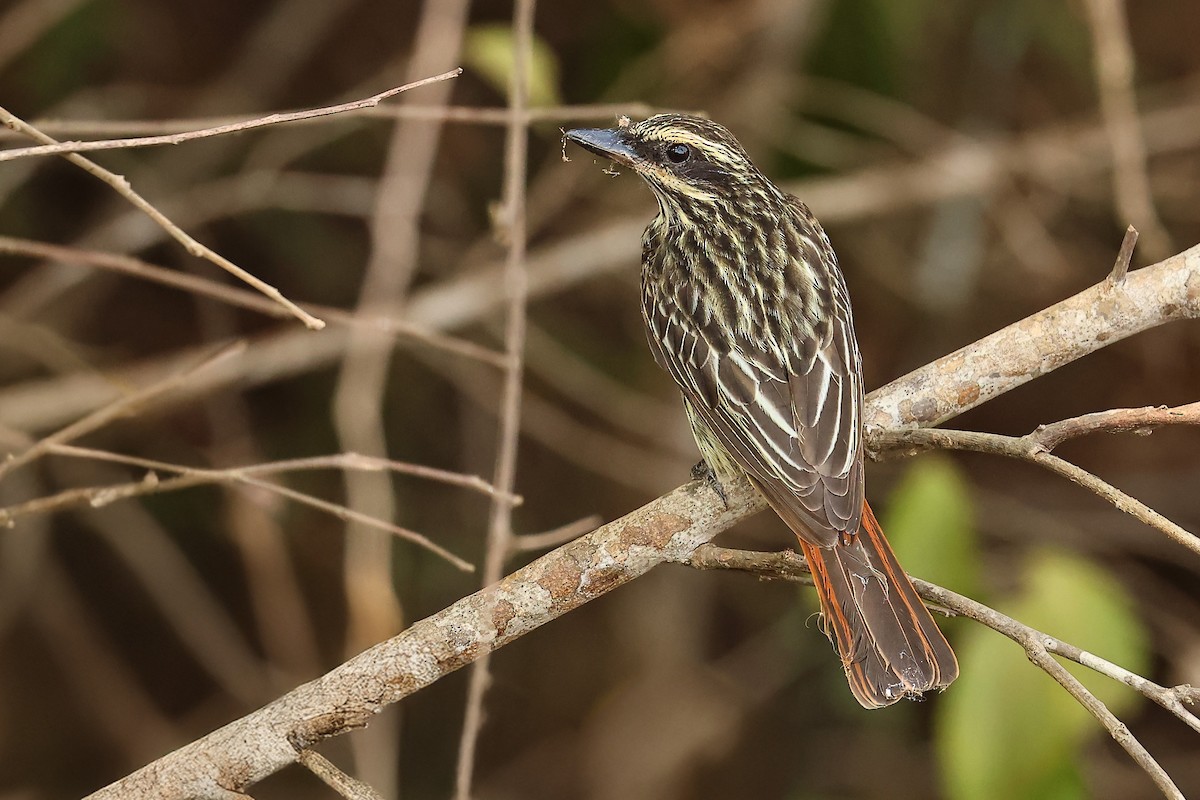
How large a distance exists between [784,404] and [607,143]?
887mm

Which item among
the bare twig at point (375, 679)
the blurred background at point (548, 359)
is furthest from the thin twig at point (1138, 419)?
the blurred background at point (548, 359)

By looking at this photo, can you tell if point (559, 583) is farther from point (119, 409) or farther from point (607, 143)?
point (607, 143)

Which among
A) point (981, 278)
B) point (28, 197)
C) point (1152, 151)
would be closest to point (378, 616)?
point (28, 197)

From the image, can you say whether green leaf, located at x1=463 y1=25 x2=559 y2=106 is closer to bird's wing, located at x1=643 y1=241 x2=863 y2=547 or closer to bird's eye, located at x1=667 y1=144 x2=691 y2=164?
bird's eye, located at x1=667 y1=144 x2=691 y2=164

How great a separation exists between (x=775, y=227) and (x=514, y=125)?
0.93 meters

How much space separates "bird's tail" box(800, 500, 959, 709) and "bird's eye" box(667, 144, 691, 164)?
1.24 m

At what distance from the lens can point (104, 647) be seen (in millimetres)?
5703

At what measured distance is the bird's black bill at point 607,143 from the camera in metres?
3.56

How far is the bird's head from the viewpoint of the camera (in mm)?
3639

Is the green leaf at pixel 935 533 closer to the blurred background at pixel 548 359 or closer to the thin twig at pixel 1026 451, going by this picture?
the thin twig at pixel 1026 451

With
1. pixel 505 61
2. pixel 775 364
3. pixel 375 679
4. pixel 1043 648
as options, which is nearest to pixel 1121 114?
pixel 775 364

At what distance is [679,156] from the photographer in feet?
12.1

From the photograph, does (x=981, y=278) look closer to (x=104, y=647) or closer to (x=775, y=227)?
(x=775, y=227)

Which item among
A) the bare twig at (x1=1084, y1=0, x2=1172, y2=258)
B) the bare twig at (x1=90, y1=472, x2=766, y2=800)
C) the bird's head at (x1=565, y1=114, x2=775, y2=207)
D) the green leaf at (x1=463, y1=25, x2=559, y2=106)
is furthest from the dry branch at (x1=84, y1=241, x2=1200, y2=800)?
the green leaf at (x1=463, y1=25, x2=559, y2=106)
